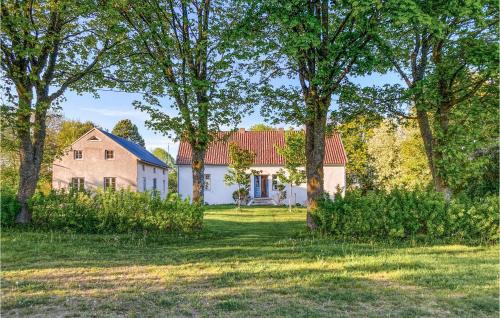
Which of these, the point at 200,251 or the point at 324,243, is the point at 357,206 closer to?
the point at 324,243

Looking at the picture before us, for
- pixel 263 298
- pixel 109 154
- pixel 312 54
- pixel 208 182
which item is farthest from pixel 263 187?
pixel 263 298

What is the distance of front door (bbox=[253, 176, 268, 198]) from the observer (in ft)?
96.4

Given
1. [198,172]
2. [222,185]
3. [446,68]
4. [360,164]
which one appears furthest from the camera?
[360,164]

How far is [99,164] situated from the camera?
2802 centimetres

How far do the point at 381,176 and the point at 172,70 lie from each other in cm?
2145

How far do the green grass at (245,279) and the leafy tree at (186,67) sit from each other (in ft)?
13.0

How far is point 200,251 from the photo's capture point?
26.0ft

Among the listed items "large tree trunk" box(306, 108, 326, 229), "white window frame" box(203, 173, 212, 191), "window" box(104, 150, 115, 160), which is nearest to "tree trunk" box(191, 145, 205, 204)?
"large tree trunk" box(306, 108, 326, 229)

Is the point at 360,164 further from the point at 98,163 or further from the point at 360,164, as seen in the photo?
the point at 98,163

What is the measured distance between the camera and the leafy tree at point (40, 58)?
9969mm

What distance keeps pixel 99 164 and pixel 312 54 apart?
2364 cm

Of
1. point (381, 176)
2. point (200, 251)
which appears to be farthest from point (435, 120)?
point (381, 176)

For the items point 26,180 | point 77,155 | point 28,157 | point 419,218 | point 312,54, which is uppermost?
point 312,54

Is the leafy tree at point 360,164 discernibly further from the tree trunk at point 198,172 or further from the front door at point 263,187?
the tree trunk at point 198,172
